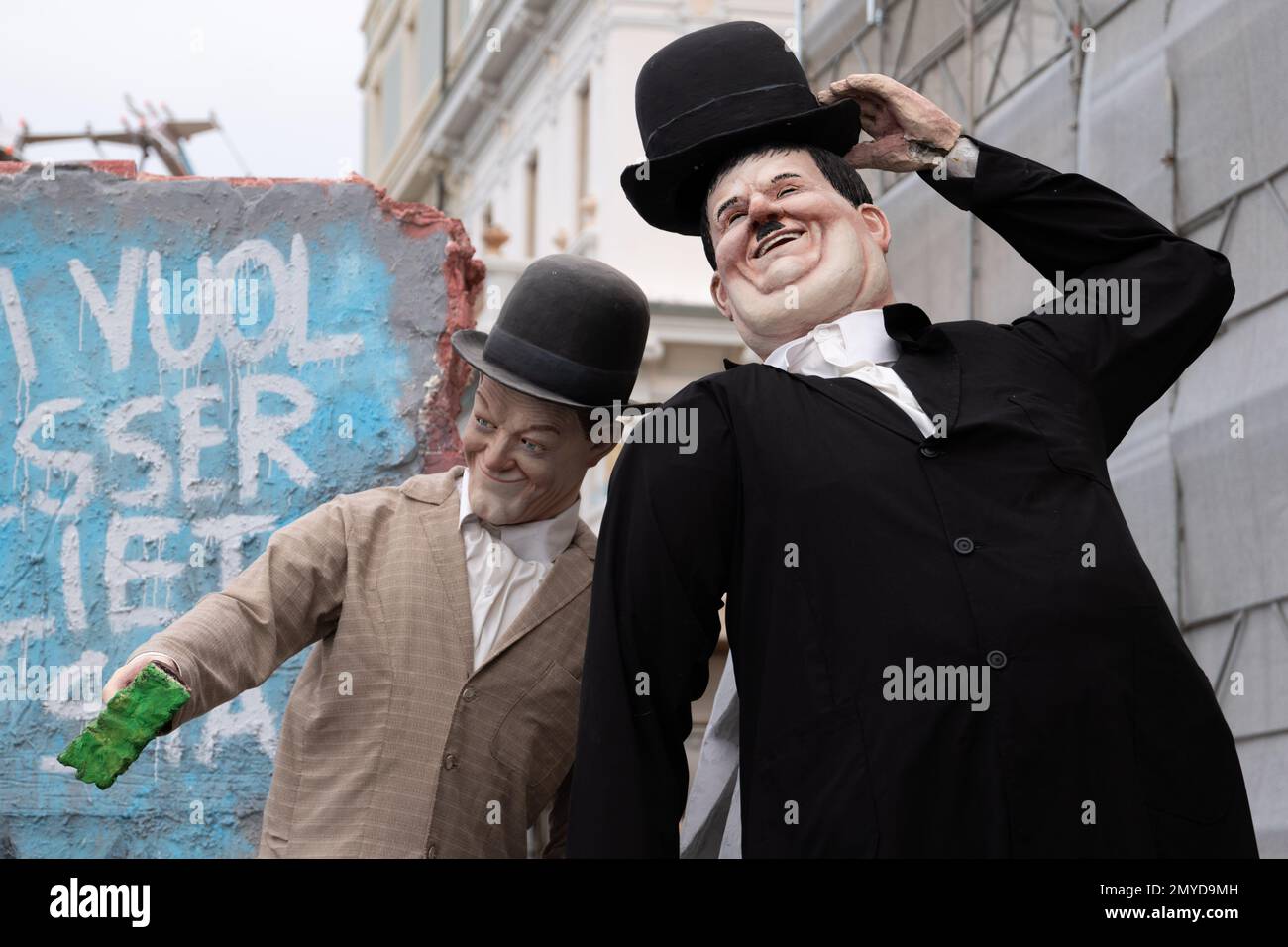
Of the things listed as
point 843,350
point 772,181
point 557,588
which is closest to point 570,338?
point 557,588

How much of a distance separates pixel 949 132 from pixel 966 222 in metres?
6.06

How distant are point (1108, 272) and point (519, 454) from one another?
3.89 ft

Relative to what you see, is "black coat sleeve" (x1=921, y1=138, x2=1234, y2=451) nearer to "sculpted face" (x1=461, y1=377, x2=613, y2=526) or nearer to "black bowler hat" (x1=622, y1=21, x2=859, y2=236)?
"black bowler hat" (x1=622, y1=21, x2=859, y2=236)

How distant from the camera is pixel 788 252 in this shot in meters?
3.42

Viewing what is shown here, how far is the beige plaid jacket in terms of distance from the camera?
3.55 m

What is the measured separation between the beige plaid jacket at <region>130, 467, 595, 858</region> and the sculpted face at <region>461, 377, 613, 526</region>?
12cm

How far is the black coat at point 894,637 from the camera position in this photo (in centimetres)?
279

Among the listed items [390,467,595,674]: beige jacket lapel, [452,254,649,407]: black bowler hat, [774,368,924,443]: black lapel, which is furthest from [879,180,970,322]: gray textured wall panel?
[774,368,924,443]: black lapel

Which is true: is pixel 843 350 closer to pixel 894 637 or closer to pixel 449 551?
pixel 894 637

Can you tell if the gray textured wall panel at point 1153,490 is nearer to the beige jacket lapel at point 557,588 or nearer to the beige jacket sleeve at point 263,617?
the beige jacket lapel at point 557,588

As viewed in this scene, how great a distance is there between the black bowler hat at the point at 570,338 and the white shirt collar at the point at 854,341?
55 cm

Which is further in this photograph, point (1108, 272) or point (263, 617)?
point (263, 617)

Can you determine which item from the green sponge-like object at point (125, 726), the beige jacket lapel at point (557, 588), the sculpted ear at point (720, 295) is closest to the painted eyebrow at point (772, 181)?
the sculpted ear at point (720, 295)
